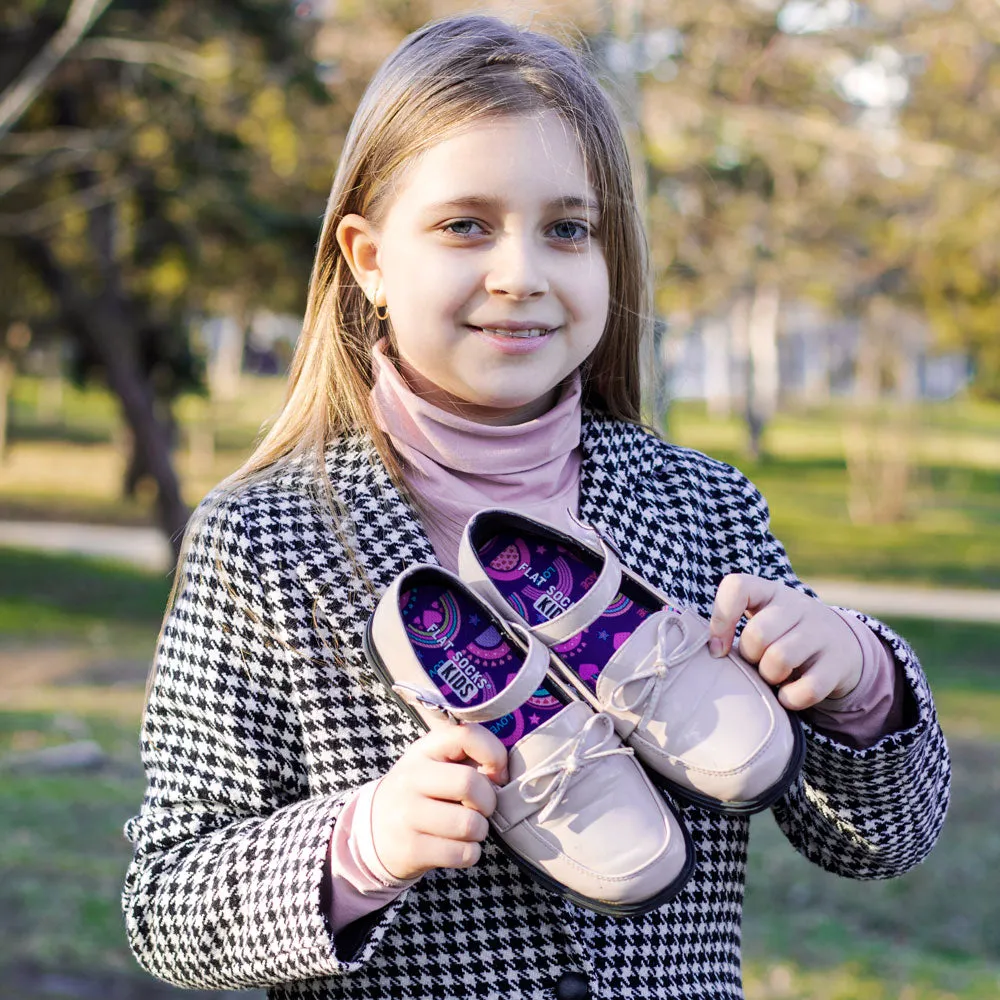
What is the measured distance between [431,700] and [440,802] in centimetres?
11

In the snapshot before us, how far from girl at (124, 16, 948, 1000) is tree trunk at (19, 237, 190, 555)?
13034 millimetres

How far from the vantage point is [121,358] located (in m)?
14.9

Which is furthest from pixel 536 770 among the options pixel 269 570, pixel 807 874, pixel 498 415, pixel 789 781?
pixel 807 874

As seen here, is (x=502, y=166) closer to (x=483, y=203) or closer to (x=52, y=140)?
(x=483, y=203)

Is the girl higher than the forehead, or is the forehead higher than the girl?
the forehead

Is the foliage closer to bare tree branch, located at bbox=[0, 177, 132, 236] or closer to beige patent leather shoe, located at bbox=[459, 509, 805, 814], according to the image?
bare tree branch, located at bbox=[0, 177, 132, 236]

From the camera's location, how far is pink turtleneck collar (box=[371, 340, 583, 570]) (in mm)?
1755

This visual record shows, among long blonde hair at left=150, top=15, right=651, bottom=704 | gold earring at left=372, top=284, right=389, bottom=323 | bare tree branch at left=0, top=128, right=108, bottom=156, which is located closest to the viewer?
long blonde hair at left=150, top=15, right=651, bottom=704

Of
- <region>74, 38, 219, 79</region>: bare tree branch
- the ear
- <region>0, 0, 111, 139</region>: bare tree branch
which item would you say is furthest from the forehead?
<region>74, 38, 219, 79</region>: bare tree branch

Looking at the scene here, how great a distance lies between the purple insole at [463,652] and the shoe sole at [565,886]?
0.15 feet

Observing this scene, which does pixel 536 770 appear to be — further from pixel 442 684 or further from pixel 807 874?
pixel 807 874

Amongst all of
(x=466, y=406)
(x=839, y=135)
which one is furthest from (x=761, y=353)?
(x=466, y=406)

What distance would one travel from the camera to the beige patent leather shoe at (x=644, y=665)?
148 cm

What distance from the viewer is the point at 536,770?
145cm
